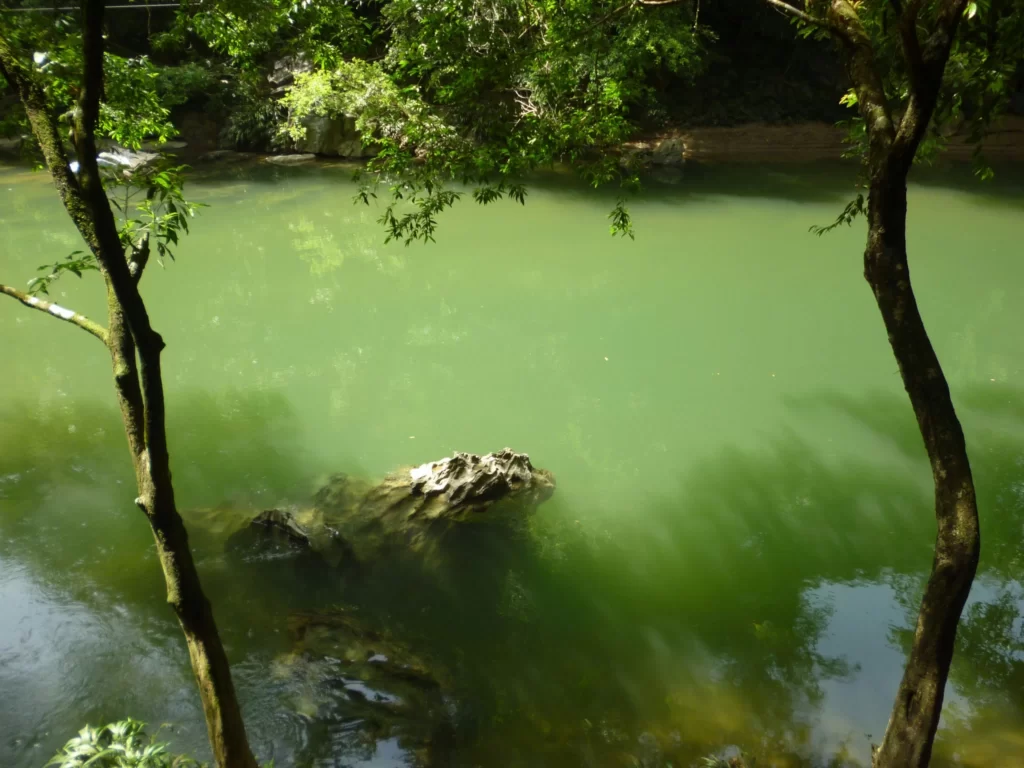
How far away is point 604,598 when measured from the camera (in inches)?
167

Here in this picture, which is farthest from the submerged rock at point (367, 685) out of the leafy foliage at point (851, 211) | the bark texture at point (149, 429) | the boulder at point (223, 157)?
the boulder at point (223, 157)

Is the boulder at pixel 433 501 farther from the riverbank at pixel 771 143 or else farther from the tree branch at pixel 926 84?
the riverbank at pixel 771 143

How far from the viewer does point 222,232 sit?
1080 cm

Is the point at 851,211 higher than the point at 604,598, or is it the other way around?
the point at 851,211

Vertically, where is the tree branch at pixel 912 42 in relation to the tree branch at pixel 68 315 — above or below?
above

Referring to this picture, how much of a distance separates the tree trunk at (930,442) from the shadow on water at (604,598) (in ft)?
2.91

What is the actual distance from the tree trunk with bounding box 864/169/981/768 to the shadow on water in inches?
35.0

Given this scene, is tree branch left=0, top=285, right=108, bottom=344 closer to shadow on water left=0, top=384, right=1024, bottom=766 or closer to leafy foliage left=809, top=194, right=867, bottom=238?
shadow on water left=0, top=384, right=1024, bottom=766

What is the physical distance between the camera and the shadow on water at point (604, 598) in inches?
132

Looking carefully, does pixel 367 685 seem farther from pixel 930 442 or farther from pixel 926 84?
pixel 926 84

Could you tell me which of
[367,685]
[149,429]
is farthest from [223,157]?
[149,429]

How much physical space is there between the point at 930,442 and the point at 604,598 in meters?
2.12

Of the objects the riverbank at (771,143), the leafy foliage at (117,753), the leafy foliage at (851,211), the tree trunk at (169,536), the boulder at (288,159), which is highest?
the riverbank at (771,143)

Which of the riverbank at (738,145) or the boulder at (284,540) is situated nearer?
the boulder at (284,540)
